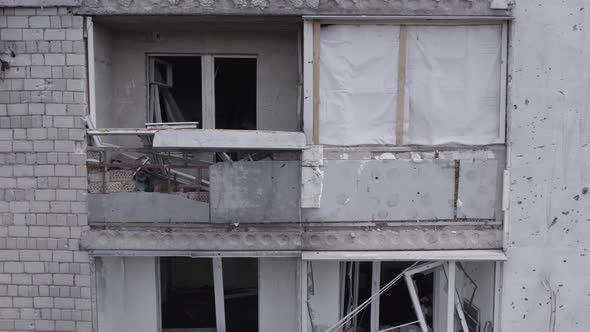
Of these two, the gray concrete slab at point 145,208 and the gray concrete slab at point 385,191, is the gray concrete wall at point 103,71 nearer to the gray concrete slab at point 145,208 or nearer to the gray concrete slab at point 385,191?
the gray concrete slab at point 145,208

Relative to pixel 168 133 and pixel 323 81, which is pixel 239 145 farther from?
pixel 323 81

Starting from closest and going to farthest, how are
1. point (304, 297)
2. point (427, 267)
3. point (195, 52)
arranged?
1. point (304, 297)
2. point (427, 267)
3. point (195, 52)

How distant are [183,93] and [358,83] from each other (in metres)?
2.83

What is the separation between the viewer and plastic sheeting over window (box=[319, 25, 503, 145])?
18.5 feet

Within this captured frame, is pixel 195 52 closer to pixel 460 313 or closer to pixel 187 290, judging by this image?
pixel 187 290

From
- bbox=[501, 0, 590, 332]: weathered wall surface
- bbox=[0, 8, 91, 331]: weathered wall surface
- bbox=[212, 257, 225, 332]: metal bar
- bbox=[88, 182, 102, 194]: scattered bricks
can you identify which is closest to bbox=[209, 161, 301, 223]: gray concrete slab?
bbox=[212, 257, 225, 332]: metal bar

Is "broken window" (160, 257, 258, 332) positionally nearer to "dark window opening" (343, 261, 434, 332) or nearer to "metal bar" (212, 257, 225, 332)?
"metal bar" (212, 257, 225, 332)

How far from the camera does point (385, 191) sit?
18.5 feet

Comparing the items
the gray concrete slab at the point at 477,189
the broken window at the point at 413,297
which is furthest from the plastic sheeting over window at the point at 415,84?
the broken window at the point at 413,297

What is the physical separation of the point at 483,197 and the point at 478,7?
91.8 inches

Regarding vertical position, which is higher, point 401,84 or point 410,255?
point 401,84

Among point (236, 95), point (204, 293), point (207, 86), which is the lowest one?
point (204, 293)

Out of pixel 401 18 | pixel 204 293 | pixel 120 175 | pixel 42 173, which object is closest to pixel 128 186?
pixel 120 175

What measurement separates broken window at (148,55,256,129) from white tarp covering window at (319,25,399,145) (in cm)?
156
